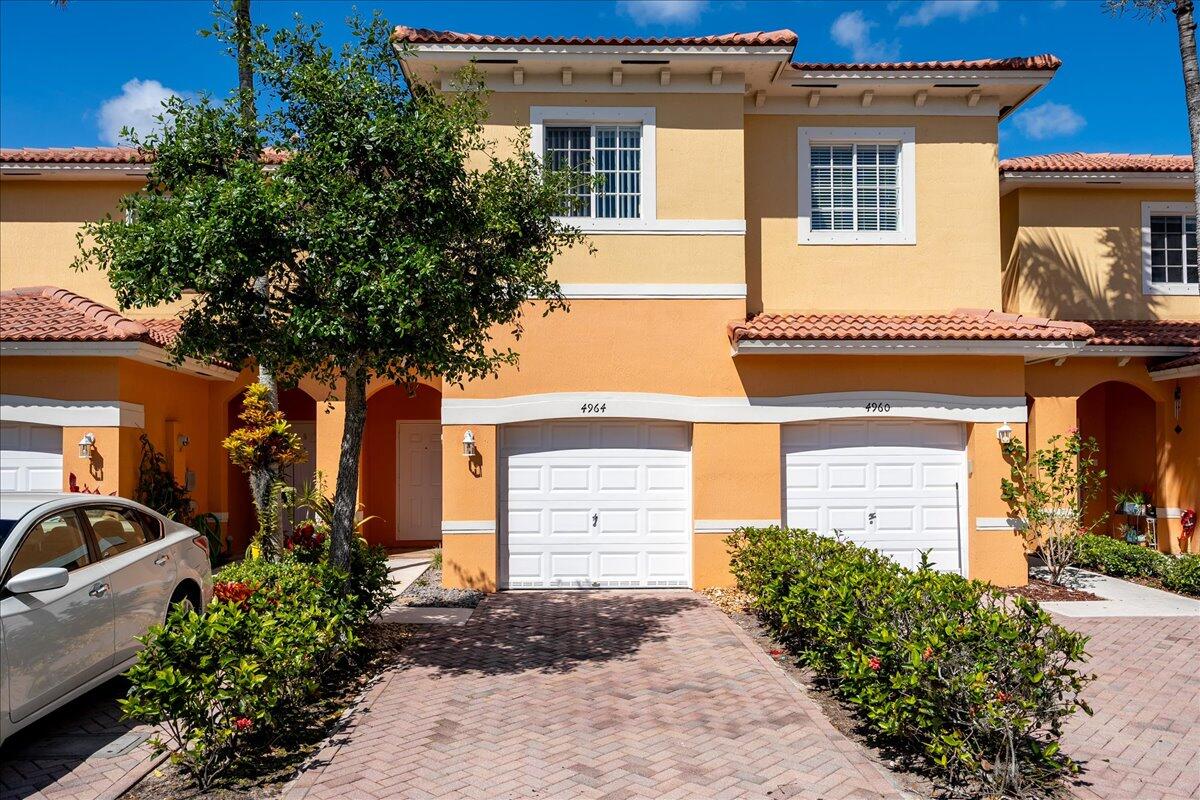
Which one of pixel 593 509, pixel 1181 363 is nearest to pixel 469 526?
pixel 593 509

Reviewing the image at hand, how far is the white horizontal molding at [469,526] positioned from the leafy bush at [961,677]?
563 cm

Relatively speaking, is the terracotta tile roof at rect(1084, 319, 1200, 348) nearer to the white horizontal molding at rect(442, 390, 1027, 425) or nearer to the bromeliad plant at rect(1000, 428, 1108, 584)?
the bromeliad plant at rect(1000, 428, 1108, 584)

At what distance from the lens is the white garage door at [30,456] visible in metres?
10.9

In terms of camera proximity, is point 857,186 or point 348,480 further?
point 857,186

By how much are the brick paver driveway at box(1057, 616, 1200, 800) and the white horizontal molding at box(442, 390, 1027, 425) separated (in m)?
3.71

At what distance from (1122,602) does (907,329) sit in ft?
14.6

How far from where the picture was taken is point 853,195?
39.6 feet

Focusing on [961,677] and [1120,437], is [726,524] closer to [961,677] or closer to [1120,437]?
[961,677]

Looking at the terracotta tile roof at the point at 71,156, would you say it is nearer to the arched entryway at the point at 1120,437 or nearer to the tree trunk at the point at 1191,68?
the tree trunk at the point at 1191,68

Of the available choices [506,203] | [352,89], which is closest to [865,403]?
[506,203]

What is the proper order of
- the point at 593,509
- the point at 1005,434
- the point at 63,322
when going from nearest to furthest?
the point at 63,322 < the point at 1005,434 < the point at 593,509

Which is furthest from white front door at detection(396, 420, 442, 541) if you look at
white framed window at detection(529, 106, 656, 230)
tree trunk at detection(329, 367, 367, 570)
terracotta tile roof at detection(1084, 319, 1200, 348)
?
terracotta tile roof at detection(1084, 319, 1200, 348)

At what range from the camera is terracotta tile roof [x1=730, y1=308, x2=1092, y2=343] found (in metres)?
10.6

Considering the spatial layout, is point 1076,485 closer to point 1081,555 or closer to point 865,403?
point 1081,555
